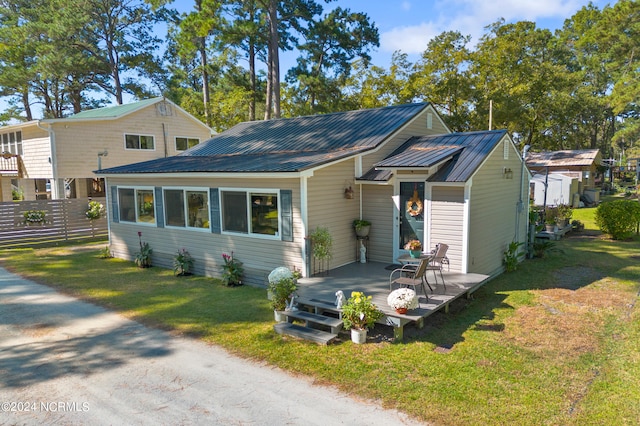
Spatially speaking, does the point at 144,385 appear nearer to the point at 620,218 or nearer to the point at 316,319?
the point at 316,319

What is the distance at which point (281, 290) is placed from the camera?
7.29 m

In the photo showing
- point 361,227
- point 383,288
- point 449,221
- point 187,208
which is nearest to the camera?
point 383,288

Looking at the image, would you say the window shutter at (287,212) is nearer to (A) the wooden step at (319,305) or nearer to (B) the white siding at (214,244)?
(B) the white siding at (214,244)

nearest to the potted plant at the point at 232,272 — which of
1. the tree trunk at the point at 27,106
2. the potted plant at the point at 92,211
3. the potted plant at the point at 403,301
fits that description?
the potted plant at the point at 403,301

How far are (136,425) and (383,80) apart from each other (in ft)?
86.7

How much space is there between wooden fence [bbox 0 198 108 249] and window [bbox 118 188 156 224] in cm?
528

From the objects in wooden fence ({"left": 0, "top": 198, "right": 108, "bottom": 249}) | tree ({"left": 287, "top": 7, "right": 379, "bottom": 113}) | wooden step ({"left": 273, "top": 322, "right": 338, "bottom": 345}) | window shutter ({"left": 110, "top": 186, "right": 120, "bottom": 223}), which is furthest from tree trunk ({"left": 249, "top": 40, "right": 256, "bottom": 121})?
wooden step ({"left": 273, "top": 322, "right": 338, "bottom": 345})

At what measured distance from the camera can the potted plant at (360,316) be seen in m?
6.28

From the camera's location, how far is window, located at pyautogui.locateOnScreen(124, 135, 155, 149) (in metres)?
21.2

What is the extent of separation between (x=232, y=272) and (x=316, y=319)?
3.57m

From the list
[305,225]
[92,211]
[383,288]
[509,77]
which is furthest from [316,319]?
[509,77]

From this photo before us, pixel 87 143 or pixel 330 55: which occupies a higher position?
pixel 330 55

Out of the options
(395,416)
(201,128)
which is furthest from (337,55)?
(395,416)

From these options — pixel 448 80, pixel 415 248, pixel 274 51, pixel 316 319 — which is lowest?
pixel 316 319
